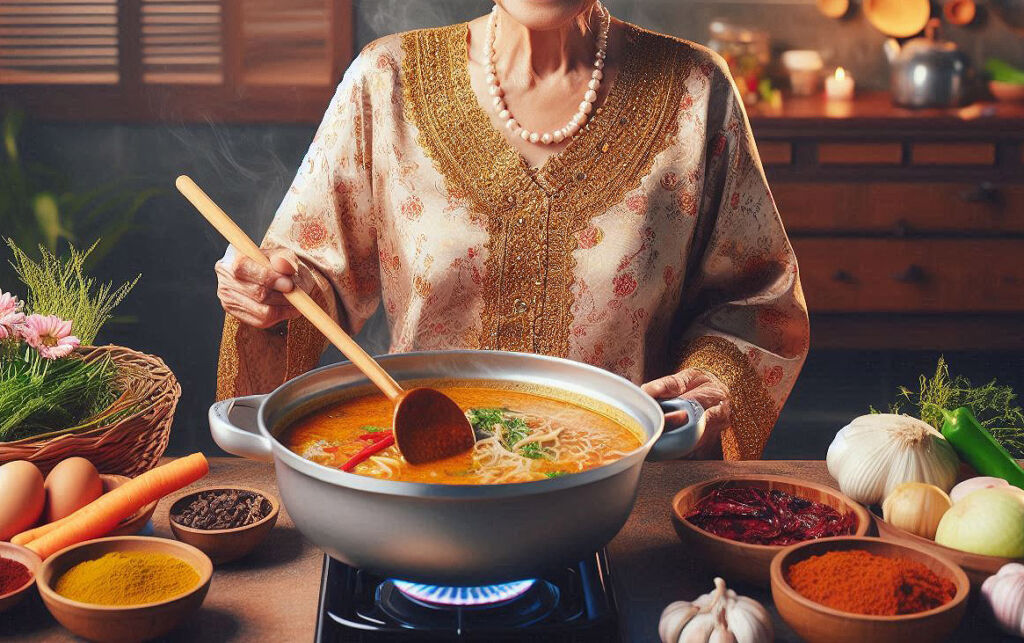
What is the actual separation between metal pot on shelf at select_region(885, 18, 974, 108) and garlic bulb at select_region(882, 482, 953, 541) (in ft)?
12.0

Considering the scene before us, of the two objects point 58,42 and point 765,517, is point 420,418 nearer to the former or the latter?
point 765,517

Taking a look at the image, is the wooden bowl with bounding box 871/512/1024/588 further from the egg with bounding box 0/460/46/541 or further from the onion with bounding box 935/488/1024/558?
the egg with bounding box 0/460/46/541

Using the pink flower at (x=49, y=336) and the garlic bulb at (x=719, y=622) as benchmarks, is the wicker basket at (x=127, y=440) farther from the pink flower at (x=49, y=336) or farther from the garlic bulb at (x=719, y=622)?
the garlic bulb at (x=719, y=622)

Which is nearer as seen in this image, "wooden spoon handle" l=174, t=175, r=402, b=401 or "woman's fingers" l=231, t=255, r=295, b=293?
"wooden spoon handle" l=174, t=175, r=402, b=401

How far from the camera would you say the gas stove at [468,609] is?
1.11 meters

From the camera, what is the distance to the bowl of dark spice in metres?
1.31

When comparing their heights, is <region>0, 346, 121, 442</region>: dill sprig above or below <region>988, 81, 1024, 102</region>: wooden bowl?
below

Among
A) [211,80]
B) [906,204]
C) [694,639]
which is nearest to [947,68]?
[906,204]

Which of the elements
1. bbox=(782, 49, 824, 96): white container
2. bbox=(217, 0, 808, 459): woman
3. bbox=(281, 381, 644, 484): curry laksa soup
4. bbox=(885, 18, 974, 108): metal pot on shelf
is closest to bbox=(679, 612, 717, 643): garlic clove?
bbox=(281, 381, 644, 484): curry laksa soup

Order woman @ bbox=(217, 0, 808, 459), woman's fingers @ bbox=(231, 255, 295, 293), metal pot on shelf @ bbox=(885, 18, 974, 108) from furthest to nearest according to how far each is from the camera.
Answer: metal pot on shelf @ bbox=(885, 18, 974, 108) → woman @ bbox=(217, 0, 808, 459) → woman's fingers @ bbox=(231, 255, 295, 293)

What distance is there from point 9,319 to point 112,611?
686mm

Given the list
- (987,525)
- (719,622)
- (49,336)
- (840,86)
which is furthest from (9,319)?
(840,86)

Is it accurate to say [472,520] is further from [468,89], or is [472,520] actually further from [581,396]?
[468,89]

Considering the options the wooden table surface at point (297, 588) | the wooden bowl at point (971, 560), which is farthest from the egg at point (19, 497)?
the wooden bowl at point (971, 560)
